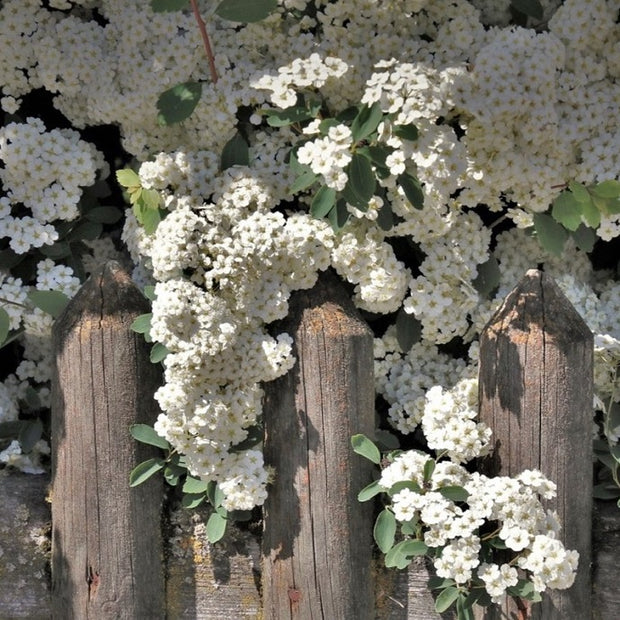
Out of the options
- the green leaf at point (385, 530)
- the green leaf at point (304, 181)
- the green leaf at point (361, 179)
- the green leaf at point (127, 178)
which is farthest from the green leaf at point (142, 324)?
the green leaf at point (385, 530)

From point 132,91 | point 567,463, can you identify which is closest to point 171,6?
point 132,91

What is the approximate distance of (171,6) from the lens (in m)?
2.25

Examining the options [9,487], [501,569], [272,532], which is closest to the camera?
[501,569]

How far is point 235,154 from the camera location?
7.98 ft

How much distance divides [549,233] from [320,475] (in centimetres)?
81

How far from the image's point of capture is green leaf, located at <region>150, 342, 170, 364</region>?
2.29 meters

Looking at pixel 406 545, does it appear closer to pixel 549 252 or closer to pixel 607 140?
pixel 549 252

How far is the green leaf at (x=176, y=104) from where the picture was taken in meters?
2.36

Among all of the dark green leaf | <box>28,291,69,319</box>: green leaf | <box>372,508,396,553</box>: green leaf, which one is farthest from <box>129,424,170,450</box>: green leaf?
the dark green leaf

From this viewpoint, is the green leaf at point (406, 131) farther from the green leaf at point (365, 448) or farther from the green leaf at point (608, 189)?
the green leaf at point (365, 448)

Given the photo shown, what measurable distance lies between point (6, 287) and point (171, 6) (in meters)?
0.86

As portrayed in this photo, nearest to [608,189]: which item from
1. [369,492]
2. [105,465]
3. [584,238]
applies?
[584,238]

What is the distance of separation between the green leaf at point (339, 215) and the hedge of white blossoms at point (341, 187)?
0.06 metres

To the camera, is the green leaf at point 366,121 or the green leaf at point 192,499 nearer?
the green leaf at point 366,121
